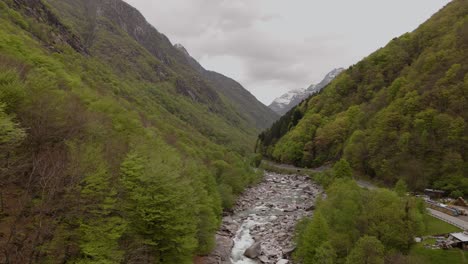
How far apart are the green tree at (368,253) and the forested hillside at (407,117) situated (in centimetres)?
3878

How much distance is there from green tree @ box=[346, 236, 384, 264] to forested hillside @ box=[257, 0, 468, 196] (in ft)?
127

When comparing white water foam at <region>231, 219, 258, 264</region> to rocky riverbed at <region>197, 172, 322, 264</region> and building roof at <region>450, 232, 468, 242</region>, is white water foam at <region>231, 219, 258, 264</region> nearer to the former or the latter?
rocky riverbed at <region>197, 172, 322, 264</region>

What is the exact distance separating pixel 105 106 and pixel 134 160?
21.7 meters

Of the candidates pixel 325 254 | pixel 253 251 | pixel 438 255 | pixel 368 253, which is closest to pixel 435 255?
pixel 438 255

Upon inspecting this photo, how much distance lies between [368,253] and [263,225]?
27.9m

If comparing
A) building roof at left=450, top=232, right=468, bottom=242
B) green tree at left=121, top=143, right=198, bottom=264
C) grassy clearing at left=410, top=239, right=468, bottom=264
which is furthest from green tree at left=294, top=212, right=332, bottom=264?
building roof at left=450, top=232, right=468, bottom=242

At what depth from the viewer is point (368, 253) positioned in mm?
27531

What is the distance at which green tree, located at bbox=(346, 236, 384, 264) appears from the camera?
27172 millimetres

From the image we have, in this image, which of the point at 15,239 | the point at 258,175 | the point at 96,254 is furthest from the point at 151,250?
the point at 258,175

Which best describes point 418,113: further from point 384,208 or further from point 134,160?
point 134,160

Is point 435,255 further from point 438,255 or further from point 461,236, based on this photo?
point 461,236

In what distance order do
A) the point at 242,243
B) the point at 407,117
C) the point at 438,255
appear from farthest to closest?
the point at 407,117, the point at 242,243, the point at 438,255

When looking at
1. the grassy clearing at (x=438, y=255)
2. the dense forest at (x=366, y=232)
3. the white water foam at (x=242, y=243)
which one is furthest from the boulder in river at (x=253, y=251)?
the grassy clearing at (x=438, y=255)

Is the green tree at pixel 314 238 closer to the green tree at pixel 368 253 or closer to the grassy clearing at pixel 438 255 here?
the green tree at pixel 368 253
